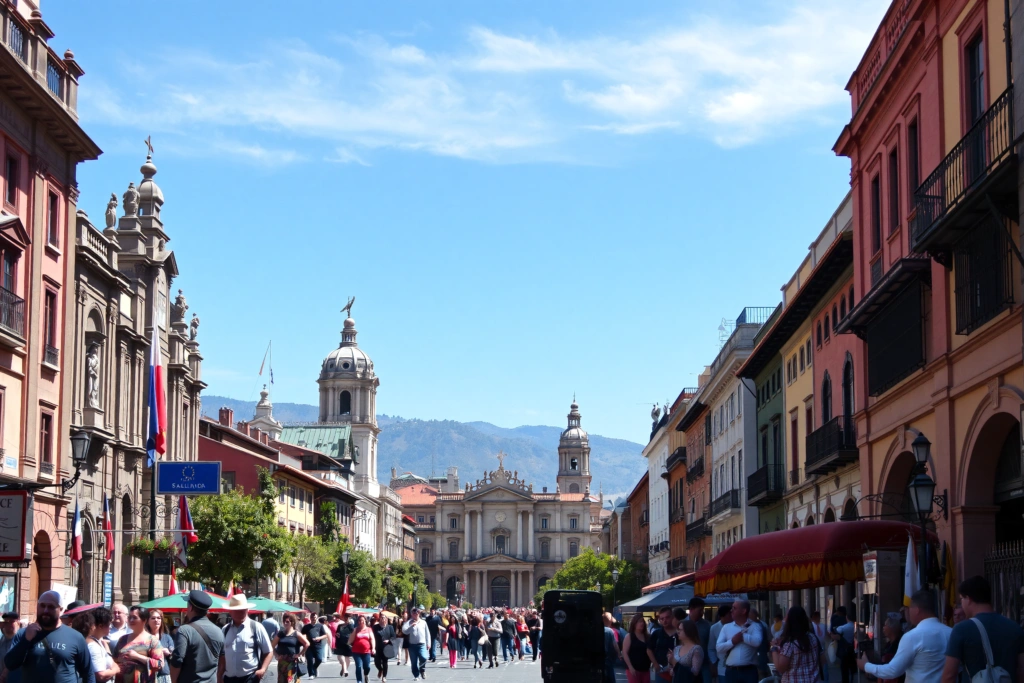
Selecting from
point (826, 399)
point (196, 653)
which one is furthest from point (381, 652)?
point (196, 653)

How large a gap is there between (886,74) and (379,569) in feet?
230

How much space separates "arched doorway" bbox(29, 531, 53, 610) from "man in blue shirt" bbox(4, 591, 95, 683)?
75.4ft

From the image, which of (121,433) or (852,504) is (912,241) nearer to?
(852,504)

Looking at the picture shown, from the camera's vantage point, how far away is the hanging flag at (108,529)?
1606 inches

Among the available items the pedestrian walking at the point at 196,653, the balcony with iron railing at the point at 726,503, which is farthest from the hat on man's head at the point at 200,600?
the balcony with iron railing at the point at 726,503

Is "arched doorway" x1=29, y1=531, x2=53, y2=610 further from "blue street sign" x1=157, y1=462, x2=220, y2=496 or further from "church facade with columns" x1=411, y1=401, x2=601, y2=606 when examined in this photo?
"church facade with columns" x1=411, y1=401, x2=601, y2=606

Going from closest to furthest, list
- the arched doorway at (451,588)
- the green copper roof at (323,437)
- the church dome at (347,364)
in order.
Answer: the green copper roof at (323,437), the church dome at (347,364), the arched doorway at (451,588)

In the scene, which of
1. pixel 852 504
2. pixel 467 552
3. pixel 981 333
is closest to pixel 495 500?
pixel 467 552

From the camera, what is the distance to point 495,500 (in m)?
192

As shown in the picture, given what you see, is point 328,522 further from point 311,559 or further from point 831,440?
point 831,440

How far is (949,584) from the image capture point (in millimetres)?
20656

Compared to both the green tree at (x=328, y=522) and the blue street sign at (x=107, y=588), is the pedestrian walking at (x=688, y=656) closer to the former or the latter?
the blue street sign at (x=107, y=588)

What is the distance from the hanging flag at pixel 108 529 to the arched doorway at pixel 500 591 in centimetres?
15024

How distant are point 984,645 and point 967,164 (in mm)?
11230
